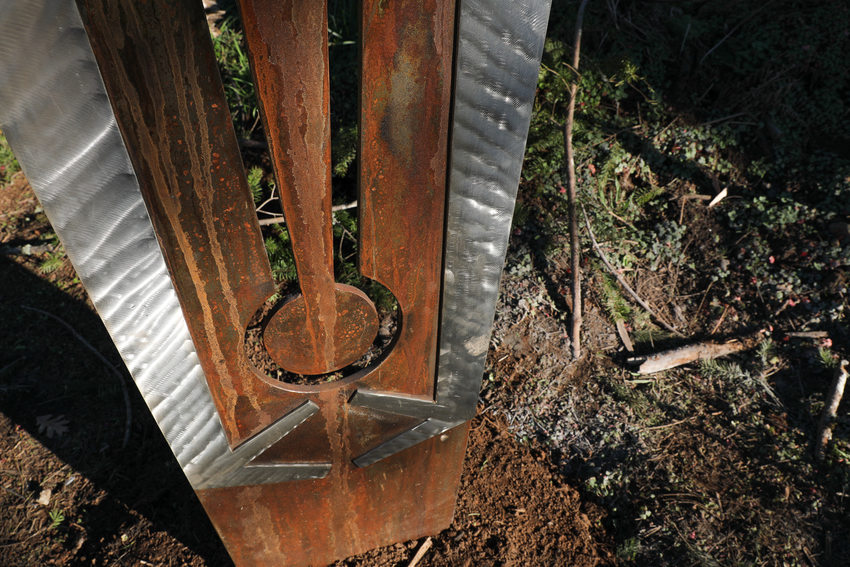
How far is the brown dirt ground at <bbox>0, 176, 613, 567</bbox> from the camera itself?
8.11 ft

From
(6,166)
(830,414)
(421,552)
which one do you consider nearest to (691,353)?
(830,414)

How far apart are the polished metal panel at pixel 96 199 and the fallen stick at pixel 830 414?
308 cm

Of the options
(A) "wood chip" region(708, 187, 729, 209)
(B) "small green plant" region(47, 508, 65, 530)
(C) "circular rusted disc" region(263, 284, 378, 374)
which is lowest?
(B) "small green plant" region(47, 508, 65, 530)

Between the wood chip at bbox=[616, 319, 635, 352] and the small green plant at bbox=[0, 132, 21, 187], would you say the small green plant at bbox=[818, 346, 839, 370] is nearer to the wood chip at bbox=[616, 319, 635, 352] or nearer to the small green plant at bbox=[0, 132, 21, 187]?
the wood chip at bbox=[616, 319, 635, 352]

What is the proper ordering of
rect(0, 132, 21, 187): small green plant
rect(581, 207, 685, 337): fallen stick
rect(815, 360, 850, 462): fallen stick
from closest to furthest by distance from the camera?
1. rect(815, 360, 850, 462): fallen stick
2. rect(581, 207, 685, 337): fallen stick
3. rect(0, 132, 21, 187): small green plant

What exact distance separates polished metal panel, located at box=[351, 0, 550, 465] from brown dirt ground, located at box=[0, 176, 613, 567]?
3.14ft

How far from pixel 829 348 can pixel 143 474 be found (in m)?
4.11

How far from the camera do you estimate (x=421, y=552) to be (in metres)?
2.46

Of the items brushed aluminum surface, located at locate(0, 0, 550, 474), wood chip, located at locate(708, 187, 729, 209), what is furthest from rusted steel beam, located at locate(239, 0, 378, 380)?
wood chip, located at locate(708, 187, 729, 209)

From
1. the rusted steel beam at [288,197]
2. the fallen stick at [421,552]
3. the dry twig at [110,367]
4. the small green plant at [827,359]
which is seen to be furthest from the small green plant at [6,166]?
the small green plant at [827,359]

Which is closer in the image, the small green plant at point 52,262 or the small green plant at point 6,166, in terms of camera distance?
the small green plant at point 52,262

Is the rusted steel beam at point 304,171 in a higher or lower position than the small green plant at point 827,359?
higher

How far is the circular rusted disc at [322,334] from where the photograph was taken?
1.55 meters

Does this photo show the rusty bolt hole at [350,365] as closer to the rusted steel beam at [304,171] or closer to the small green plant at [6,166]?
the rusted steel beam at [304,171]
